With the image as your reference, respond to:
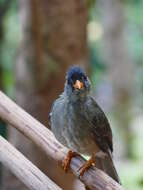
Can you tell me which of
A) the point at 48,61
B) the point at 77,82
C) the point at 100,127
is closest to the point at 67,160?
the point at 100,127

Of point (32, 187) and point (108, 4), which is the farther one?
point (108, 4)

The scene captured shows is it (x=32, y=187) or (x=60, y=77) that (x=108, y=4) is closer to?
(x=60, y=77)

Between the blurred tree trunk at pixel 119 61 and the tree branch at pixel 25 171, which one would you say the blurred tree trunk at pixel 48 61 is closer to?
the tree branch at pixel 25 171

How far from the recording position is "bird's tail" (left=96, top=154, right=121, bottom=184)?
9.21ft

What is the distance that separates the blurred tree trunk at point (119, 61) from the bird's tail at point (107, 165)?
4.18m

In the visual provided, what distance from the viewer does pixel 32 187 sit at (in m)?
2.29

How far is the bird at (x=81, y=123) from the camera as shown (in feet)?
9.11

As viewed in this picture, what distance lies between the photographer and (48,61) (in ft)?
13.1

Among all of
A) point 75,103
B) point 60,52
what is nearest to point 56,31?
point 60,52

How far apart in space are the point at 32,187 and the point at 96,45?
707cm

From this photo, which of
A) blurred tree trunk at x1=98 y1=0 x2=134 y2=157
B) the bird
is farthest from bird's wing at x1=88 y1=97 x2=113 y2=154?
blurred tree trunk at x1=98 y1=0 x2=134 y2=157

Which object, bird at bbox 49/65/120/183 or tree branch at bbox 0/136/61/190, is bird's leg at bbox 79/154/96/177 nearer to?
bird at bbox 49/65/120/183

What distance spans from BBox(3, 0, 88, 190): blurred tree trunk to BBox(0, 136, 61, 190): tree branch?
1.50 meters

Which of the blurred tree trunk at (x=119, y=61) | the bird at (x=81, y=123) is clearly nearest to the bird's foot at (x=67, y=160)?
the bird at (x=81, y=123)
